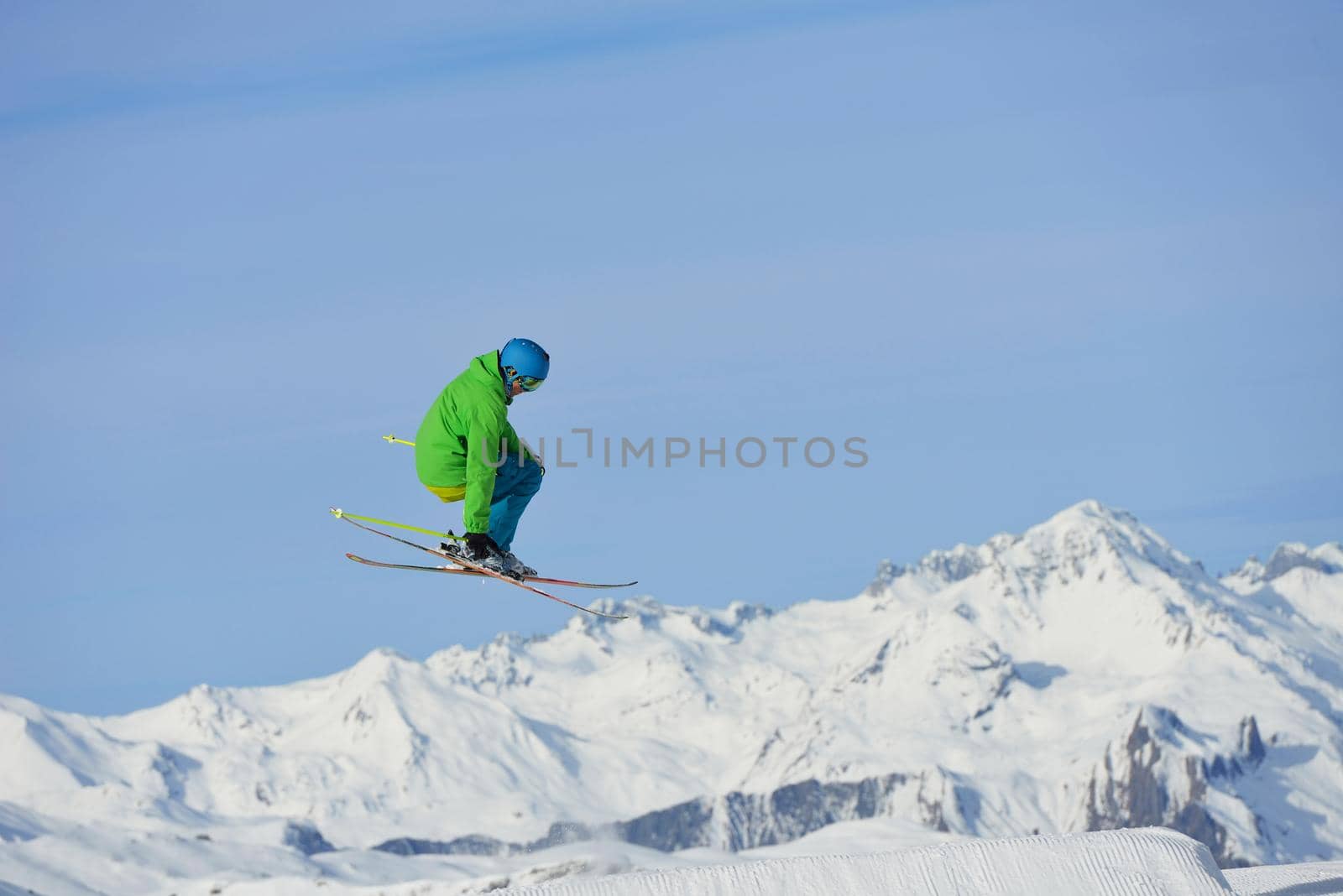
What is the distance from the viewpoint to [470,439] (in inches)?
767

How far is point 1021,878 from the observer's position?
1546 centimetres

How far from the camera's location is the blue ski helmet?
18.8m

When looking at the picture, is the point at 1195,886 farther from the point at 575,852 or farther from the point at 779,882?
the point at 575,852

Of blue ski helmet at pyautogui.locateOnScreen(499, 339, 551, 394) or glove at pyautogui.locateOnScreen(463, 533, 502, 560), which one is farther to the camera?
glove at pyautogui.locateOnScreen(463, 533, 502, 560)

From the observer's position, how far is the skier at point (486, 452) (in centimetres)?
1911

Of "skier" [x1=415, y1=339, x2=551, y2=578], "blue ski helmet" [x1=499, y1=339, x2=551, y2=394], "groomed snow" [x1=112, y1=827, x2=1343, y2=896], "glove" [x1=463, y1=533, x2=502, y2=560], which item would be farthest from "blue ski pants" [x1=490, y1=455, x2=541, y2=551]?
"groomed snow" [x1=112, y1=827, x2=1343, y2=896]

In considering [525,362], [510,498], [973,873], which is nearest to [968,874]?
[973,873]

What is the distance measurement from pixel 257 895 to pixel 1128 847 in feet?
320

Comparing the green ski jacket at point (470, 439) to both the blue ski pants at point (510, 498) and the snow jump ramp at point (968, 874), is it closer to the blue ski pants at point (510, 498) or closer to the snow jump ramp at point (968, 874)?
the blue ski pants at point (510, 498)

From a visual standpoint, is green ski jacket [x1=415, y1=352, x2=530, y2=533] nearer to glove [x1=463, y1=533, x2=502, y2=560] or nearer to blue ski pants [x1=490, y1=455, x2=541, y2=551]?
glove [x1=463, y1=533, x2=502, y2=560]

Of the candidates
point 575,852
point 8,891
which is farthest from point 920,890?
point 8,891

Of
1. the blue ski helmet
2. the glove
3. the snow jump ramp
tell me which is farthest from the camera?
the glove

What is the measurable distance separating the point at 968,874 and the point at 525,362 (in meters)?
6.92

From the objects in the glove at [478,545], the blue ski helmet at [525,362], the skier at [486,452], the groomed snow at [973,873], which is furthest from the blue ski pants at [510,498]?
the groomed snow at [973,873]
